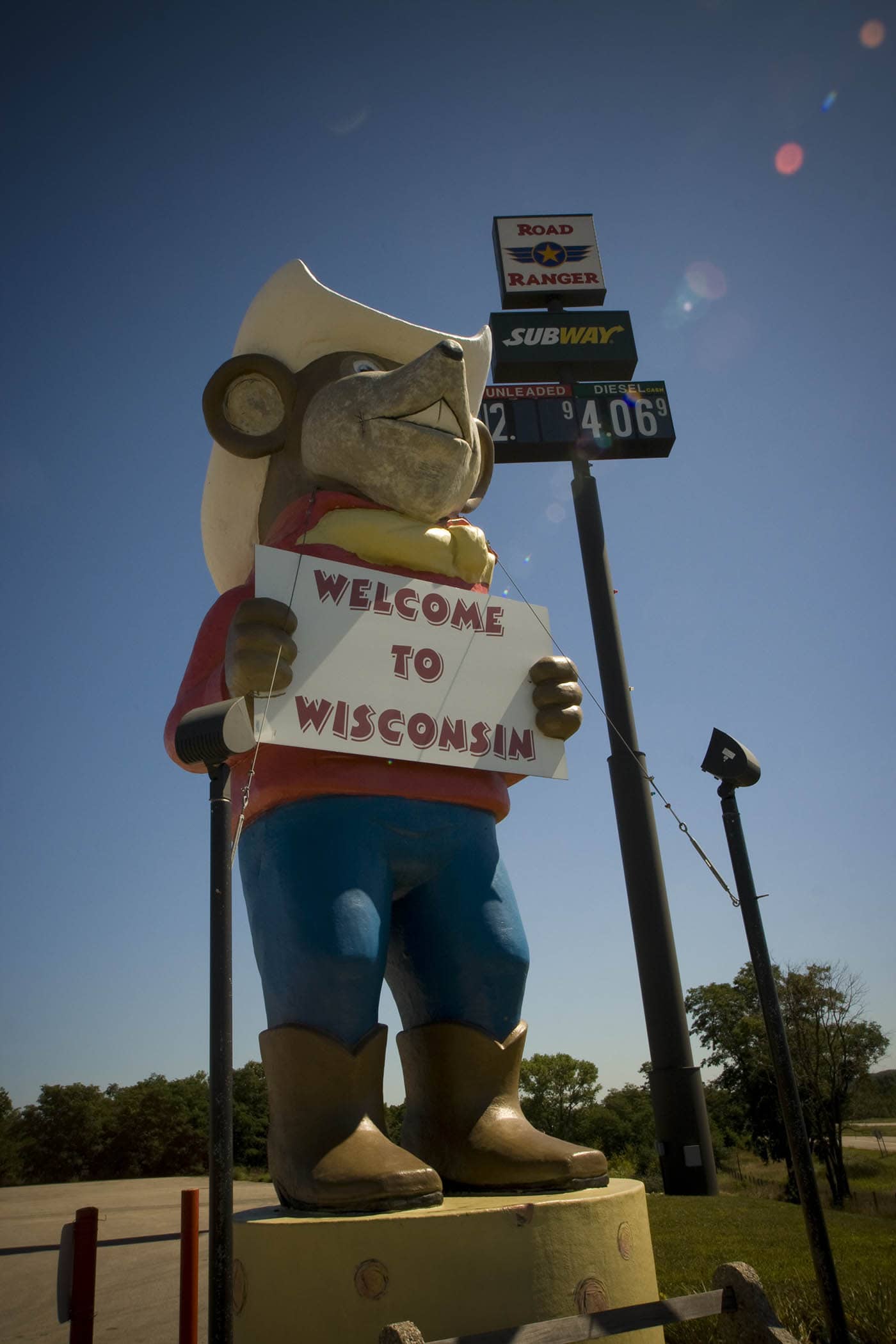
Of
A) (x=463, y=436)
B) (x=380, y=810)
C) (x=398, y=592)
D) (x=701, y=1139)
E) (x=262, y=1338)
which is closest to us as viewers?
(x=262, y=1338)

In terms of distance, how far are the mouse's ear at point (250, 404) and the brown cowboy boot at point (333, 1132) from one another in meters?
2.00

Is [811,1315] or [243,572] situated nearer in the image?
[811,1315]

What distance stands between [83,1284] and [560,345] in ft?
28.7

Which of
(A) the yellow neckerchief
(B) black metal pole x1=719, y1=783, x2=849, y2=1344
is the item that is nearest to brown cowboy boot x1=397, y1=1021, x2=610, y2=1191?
(B) black metal pole x1=719, y1=783, x2=849, y2=1344

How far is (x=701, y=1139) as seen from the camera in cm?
666

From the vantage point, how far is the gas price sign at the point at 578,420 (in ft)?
28.1

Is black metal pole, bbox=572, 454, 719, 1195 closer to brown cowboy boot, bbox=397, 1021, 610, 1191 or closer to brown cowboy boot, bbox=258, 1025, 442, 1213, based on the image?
brown cowboy boot, bbox=397, 1021, 610, 1191

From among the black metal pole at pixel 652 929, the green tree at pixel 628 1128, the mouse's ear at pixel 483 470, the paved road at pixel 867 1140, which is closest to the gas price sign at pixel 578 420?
the black metal pole at pixel 652 929

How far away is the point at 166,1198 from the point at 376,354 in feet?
28.9

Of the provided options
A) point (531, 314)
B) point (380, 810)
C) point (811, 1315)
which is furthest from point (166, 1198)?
point (531, 314)

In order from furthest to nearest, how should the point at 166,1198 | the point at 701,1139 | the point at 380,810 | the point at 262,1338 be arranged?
the point at 166,1198 < the point at 701,1139 < the point at 380,810 < the point at 262,1338

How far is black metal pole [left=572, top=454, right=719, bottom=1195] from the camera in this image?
666cm

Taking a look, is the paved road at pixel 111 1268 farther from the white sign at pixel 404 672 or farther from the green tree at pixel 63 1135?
the green tree at pixel 63 1135

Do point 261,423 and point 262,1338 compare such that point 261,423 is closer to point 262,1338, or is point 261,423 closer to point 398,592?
point 398,592
